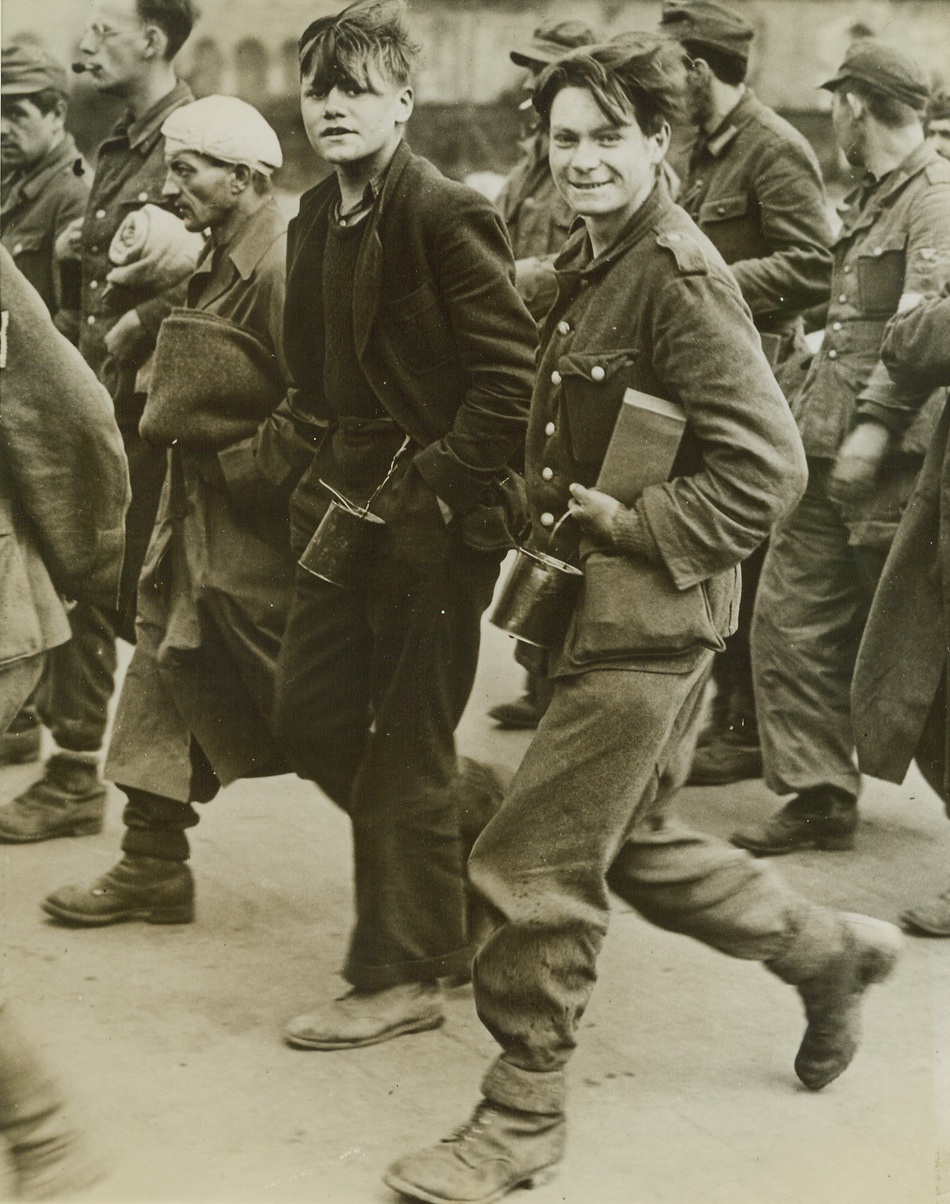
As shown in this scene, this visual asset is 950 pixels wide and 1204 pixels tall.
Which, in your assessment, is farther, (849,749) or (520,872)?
(849,749)

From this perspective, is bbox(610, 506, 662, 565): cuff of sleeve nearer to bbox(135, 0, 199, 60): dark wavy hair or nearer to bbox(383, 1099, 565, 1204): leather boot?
bbox(383, 1099, 565, 1204): leather boot

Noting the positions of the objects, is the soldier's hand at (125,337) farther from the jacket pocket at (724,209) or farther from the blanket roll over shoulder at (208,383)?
the jacket pocket at (724,209)

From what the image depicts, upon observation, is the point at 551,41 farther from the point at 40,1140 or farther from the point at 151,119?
the point at 40,1140

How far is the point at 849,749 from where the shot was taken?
447cm

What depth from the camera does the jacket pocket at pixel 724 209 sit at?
4.13 m

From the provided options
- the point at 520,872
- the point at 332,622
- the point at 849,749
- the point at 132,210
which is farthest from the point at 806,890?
the point at 132,210

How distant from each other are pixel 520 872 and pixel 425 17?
1.79m

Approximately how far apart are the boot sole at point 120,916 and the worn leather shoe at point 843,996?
145cm

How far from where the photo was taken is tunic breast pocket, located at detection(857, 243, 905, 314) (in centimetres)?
425

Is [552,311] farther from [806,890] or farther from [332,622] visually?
[806,890]

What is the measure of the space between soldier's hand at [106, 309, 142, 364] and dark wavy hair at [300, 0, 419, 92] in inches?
30.9

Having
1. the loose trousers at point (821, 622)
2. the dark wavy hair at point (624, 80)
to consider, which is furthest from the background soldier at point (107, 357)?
the loose trousers at point (821, 622)

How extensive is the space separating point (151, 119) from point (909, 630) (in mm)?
2117

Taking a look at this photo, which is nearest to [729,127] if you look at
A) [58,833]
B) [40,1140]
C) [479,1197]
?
[58,833]
